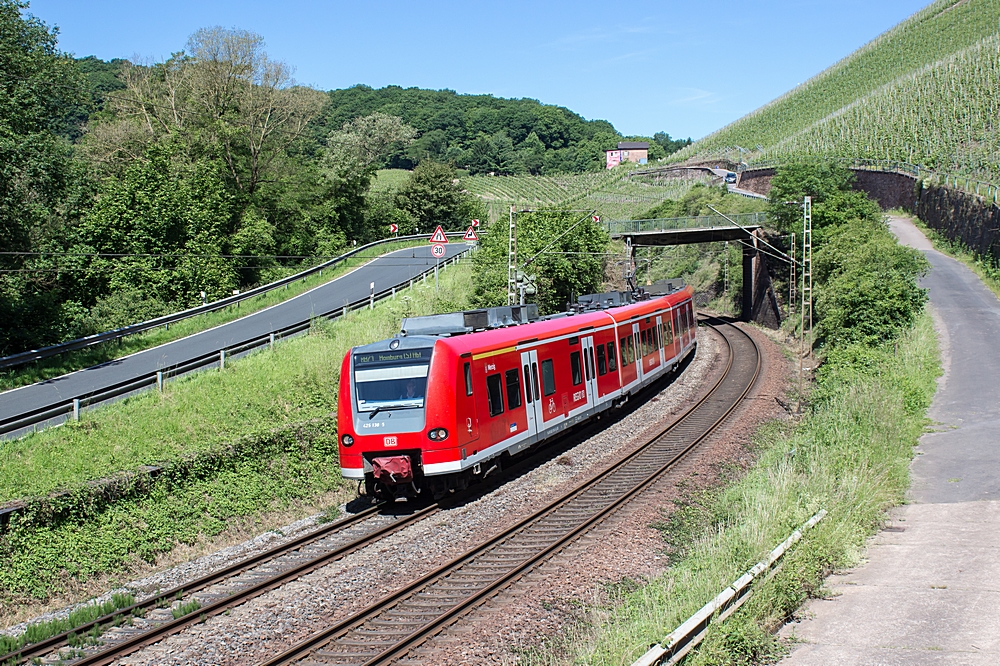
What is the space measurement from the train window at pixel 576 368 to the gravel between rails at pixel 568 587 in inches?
131

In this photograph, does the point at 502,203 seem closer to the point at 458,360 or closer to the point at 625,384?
the point at 625,384

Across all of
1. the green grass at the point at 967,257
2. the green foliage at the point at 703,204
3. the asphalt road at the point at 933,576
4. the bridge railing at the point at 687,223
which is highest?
the green foliage at the point at 703,204

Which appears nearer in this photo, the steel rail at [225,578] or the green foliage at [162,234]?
the steel rail at [225,578]

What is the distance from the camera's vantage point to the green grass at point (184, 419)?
1361 cm

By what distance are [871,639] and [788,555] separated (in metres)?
1.82

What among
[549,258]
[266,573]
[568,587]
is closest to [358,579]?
[266,573]

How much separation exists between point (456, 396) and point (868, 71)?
111698 mm

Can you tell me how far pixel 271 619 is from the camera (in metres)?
10.3

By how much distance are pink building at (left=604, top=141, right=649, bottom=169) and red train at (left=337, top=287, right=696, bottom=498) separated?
496 ft

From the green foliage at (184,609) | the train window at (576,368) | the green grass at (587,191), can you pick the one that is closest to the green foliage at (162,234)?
the train window at (576,368)

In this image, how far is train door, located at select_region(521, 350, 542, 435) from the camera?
57.2 ft

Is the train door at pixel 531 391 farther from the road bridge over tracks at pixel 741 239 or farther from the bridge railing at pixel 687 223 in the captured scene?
the bridge railing at pixel 687 223

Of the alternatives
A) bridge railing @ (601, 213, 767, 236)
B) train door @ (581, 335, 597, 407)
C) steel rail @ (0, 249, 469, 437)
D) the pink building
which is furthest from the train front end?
the pink building

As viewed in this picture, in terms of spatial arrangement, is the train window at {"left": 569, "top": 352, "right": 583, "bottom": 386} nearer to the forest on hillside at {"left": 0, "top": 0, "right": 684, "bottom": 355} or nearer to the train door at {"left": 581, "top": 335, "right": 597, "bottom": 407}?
the train door at {"left": 581, "top": 335, "right": 597, "bottom": 407}
